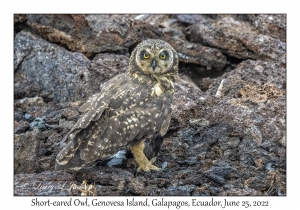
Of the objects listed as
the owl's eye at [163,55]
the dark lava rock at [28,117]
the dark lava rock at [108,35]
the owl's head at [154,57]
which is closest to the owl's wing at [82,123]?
the owl's head at [154,57]

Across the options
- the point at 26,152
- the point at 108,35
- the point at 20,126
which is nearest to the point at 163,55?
the point at 26,152

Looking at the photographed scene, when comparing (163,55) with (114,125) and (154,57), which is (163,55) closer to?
(154,57)

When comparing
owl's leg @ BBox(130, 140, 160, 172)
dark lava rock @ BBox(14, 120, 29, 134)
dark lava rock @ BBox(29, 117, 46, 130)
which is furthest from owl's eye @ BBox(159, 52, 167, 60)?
dark lava rock @ BBox(14, 120, 29, 134)

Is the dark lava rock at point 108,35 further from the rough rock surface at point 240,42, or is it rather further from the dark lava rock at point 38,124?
the dark lava rock at point 38,124

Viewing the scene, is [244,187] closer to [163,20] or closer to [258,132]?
[258,132]
